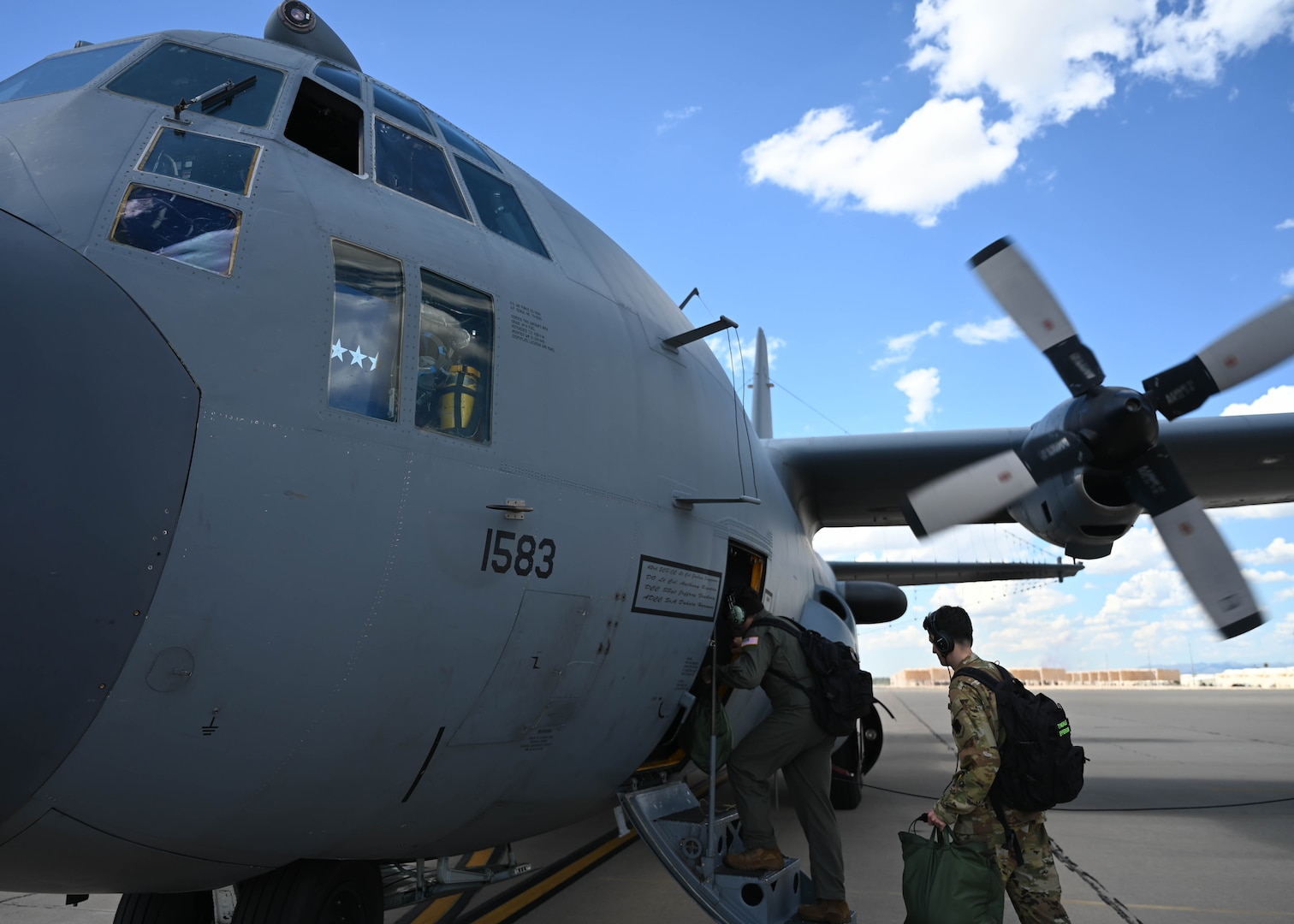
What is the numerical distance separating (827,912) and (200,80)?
5402 mm

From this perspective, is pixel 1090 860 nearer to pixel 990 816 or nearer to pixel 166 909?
pixel 990 816

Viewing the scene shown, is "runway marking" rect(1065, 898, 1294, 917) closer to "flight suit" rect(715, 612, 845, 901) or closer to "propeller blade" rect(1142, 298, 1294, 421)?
"flight suit" rect(715, 612, 845, 901)

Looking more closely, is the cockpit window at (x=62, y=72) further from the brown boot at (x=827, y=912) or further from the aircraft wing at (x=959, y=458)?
the aircraft wing at (x=959, y=458)

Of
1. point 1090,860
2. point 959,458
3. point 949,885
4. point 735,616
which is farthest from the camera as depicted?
point 959,458

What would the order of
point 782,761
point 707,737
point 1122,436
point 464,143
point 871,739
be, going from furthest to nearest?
point 871,739, point 1122,436, point 782,761, point 707,737, point 464,143

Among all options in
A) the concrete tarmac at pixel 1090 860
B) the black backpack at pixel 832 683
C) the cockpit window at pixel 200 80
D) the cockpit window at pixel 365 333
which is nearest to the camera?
the cockpit window at pixel 365 333

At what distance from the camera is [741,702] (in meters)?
6.13

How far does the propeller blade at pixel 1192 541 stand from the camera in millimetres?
7070

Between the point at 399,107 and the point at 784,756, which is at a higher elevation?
the point at 399,107

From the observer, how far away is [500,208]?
4.79 m

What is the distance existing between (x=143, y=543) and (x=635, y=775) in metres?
3.37

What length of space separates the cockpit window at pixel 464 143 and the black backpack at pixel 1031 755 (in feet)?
12.8

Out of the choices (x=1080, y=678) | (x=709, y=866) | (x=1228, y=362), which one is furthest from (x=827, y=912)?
(x=1080, y=678)

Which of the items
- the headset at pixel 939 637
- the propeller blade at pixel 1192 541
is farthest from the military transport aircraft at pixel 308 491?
the propeller blade at pixel 1192 541
